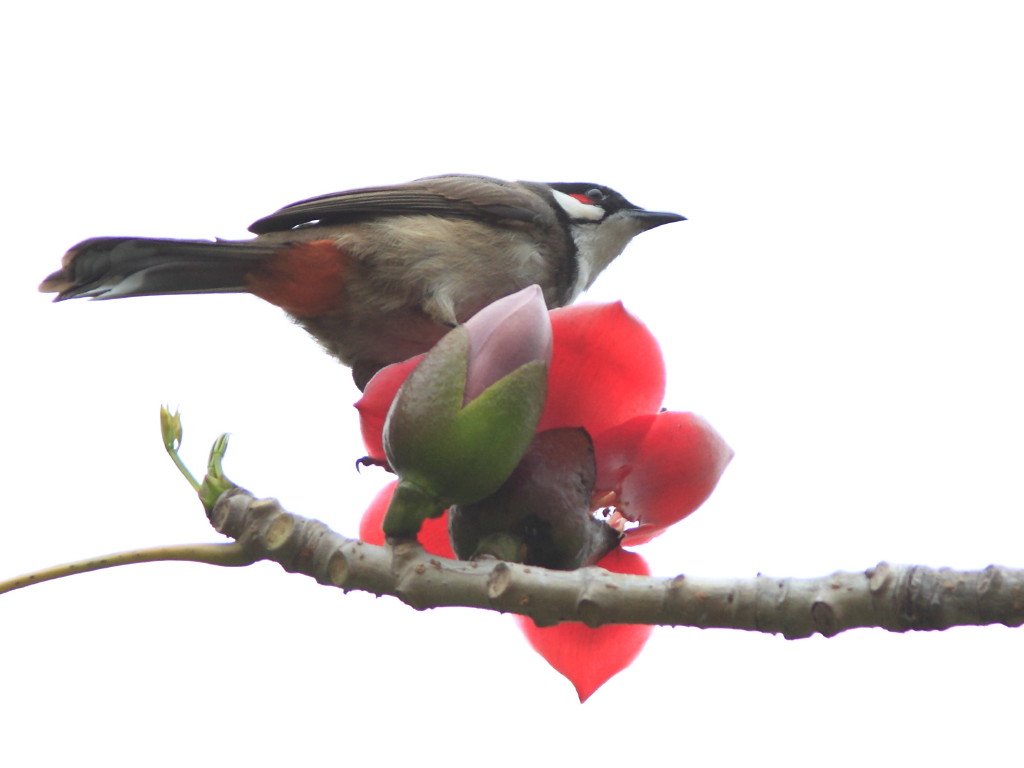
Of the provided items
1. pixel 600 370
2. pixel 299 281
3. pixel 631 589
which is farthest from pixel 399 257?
pixel 631 589

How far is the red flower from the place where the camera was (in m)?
1.53

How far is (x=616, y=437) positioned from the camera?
5.36 ft

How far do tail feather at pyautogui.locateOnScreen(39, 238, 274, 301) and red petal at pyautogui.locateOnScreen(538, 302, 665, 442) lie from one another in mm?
1695

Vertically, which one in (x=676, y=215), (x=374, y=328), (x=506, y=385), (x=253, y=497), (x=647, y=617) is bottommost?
(x=647, y=617)

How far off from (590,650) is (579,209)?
3545 millimetres

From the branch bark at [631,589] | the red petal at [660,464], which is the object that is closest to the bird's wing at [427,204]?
the red petal at [660,464]

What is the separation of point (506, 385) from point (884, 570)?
0.53 m

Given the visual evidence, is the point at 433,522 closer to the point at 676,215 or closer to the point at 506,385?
the point at 506,385

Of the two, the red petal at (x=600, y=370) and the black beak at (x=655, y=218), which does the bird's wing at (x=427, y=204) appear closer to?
the black beak at (x=655, y=218)

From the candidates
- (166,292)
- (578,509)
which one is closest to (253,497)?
(578,509)

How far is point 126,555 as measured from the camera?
50.8 inches

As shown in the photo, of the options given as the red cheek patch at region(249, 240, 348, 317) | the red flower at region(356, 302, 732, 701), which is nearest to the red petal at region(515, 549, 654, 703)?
the red flower at region(356, 302, 732, 701)

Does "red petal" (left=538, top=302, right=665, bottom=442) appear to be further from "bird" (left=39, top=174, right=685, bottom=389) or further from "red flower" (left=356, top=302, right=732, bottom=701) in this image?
"bird" (left=39, top=174, right=685, bottom=389)

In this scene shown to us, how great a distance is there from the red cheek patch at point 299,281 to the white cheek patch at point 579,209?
121 centimetres
